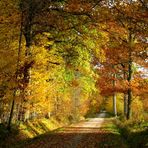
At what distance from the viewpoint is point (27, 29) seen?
28203mm

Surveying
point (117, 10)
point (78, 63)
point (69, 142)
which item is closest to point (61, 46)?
point (78, 63)

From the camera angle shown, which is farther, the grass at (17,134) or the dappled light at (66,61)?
the grass at (17,134)

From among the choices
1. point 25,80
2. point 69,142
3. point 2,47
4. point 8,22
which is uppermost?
point 8,22

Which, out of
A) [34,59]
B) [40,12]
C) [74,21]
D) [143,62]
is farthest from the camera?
[143,62]

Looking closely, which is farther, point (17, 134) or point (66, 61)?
point (66, 61)

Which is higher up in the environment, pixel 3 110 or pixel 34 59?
pixel 34 59

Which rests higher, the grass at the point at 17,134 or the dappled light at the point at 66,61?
the dappled light at the point at 66,61

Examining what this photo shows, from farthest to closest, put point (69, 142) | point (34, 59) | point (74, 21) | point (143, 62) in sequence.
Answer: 1. point (143, 62)
2. point (74, 21)
3. point (34, 59)
4. point (69, 142)

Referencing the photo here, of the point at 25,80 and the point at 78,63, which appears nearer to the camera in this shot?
the point at 25,80

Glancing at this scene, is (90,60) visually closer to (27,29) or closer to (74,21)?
(74,21)

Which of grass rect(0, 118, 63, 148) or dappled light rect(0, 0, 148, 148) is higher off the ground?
dappled light rect(0, 0, 148, 148)

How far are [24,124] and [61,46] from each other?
294 inches

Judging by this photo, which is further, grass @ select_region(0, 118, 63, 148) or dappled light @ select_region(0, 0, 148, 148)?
grass @ select_region(0, 118, 63, 148)

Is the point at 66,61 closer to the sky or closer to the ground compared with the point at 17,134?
closer to the sky
